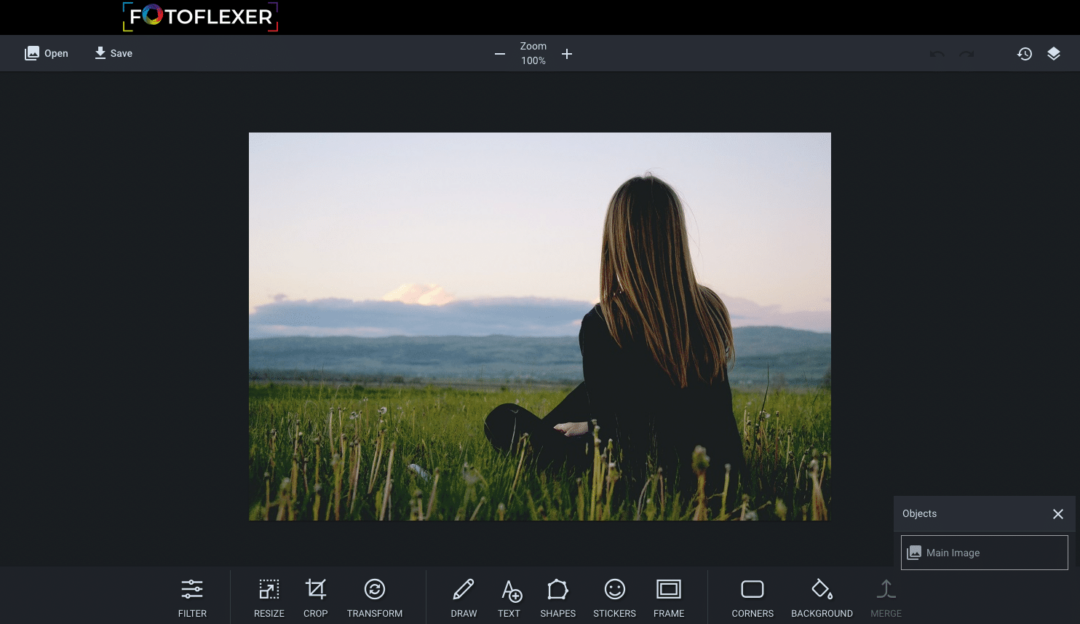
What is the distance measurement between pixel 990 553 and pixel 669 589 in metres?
1.37

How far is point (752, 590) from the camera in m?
2.30

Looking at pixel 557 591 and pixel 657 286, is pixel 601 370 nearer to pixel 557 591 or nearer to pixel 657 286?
pixel 657 286

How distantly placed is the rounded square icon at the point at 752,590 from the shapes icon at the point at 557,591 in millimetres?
751

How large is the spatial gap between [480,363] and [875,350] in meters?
2.55

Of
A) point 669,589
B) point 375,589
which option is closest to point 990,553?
point 669,589

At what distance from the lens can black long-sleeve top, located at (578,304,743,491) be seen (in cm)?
265

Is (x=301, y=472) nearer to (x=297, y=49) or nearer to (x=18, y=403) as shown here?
(x=18, y=403)

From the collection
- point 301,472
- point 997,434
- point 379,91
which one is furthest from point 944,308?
point 301,472

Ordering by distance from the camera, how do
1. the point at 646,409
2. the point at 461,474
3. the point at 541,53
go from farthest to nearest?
1. the point at 646,409
2. the point at 461,474
3. the point at 541,53

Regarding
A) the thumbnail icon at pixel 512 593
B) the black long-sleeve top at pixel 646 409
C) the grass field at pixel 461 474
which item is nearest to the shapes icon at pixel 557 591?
the thumbnail icon at pixel 512 593

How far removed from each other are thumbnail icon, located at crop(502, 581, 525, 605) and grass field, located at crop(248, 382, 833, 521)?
0.28 metres
